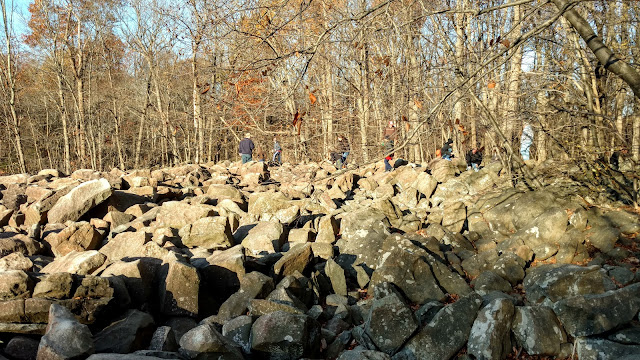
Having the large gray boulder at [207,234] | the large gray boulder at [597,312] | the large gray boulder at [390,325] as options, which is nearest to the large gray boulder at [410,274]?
the large gray boulder at [390,325]

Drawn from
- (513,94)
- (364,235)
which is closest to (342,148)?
(513,94)

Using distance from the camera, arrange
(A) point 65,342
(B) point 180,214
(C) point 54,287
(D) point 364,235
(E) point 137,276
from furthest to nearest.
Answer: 1. (B) point 180,214
2. (D) point 364,235
3. (E) point 137,276
4. (C) point 54,287
5. (A) point 65,342

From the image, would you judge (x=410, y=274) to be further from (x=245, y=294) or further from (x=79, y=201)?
(x=79, y=201)

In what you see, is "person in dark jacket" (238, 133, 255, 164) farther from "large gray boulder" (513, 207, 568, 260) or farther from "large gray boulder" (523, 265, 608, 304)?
"large gray boulder" (523, 265, 608, 304)

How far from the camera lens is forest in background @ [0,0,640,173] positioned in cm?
560

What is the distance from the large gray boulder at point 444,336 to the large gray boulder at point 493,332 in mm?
115

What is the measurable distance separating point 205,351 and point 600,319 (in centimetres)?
376

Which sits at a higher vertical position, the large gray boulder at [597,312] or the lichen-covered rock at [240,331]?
the large gray boulder at [597,312]

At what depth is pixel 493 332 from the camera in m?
4.51

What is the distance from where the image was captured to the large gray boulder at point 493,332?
446 cm

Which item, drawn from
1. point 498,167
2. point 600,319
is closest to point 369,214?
point 498,167

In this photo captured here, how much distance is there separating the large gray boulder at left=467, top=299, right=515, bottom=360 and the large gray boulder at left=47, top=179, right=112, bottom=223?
7.89 m

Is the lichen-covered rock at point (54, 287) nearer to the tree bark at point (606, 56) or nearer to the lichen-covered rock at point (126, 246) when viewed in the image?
the lichen-covered rock at point (126, 246)

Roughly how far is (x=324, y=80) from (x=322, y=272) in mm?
12057
